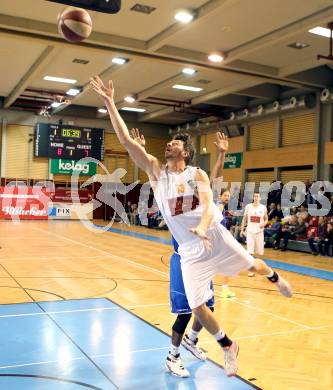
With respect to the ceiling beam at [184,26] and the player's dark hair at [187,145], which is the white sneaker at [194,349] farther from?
the ceiling beam at [184,26]

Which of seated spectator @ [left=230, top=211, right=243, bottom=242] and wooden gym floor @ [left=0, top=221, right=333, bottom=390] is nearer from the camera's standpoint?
wooden gym floor @ [left=0, top=221, right=333, bottom=390]

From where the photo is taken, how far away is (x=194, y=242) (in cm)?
396

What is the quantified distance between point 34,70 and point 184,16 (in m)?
7.52

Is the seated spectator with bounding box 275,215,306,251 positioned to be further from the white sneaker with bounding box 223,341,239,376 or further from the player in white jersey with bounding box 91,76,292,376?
the white sneaker with bounding box 223,341,239,376

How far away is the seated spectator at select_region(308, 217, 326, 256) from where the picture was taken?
1368cm

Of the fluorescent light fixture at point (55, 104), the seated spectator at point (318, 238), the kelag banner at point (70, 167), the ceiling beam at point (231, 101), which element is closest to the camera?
the seated spectator at point (318, 238)

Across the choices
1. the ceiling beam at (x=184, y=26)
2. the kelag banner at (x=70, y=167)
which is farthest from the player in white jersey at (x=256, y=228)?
the kelag banner at (x=70, y=167)

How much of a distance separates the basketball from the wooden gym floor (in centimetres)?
377

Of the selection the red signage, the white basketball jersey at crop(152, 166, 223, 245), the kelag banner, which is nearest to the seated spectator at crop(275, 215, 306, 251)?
the white basketball jersey at crop(152, 166, 223, 245)

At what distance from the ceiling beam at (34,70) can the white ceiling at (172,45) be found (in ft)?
0.12

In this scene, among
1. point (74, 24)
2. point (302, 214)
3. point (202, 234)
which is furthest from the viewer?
point (302, 214)

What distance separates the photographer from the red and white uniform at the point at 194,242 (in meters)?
3.92

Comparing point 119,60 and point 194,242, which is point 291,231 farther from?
point 194,242

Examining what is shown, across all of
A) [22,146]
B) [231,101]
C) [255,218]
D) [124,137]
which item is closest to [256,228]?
[255,218]
